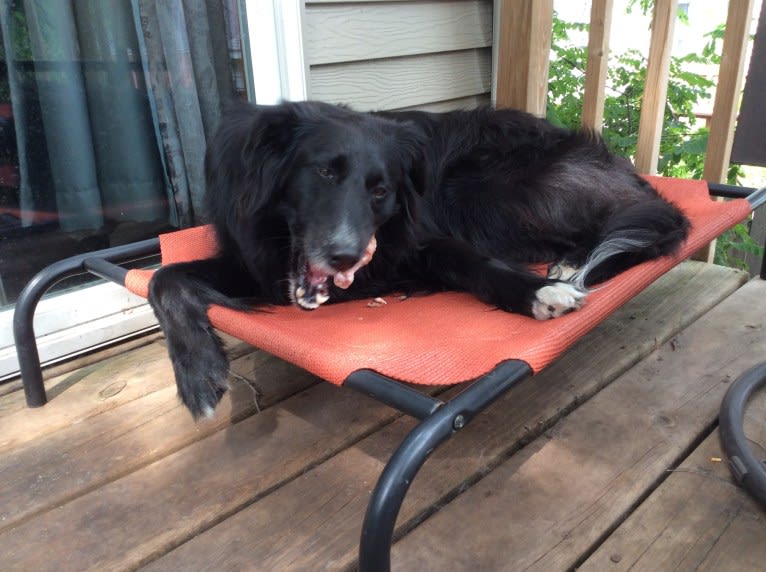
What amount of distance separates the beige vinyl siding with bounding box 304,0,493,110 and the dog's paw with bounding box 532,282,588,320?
1230 millimetres

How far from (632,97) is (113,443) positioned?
320cm

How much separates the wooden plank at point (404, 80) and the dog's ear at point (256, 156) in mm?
865

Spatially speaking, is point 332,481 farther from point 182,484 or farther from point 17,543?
point 17,543

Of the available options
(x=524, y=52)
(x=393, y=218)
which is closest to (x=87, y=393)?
(x=393, y=218)

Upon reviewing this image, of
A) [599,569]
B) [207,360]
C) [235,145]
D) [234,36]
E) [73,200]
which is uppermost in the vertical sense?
[234,36]

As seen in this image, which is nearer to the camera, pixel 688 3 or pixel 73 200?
pixel 73 200

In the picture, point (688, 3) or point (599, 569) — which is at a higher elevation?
point (688, 3)

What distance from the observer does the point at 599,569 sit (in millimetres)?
1068

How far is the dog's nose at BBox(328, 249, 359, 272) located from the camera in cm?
123

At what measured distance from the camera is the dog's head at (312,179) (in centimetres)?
128

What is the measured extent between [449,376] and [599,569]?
432 mm

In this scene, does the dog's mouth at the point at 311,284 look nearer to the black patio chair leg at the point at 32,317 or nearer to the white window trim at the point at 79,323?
the black patio chair leg at the point at 32,317

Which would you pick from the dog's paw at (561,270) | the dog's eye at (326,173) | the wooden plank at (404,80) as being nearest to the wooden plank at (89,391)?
the dog's eye at (326,173)

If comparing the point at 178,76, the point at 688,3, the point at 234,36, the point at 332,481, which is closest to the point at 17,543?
the point at 332,481
